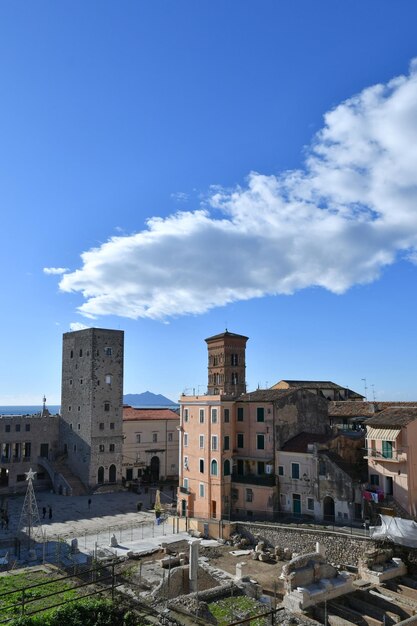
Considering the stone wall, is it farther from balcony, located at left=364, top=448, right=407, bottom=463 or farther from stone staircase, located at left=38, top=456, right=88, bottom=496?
stone staircase, located at left=38, top=456, right=88, bottom=496

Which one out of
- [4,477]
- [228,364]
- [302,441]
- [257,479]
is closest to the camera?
[257,479]

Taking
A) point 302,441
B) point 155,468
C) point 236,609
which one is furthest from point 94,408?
point 236,609

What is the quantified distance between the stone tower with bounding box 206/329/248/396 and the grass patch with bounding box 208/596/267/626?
192 feet

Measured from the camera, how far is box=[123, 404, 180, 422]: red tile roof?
69.4 meters

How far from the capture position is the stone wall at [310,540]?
118 feet

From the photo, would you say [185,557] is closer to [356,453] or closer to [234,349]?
[356,453]

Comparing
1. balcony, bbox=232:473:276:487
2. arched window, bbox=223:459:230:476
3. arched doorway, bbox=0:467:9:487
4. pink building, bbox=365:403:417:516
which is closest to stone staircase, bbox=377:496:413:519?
pink building, bbox=365:403:417:516

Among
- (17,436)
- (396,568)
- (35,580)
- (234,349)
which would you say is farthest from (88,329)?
(396,568)

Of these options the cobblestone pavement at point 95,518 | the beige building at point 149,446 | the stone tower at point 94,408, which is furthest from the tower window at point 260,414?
the stone tower at point 94,408

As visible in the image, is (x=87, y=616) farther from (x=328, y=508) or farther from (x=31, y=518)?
(x=328, y=508)

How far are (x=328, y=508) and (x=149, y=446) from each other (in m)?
32.5

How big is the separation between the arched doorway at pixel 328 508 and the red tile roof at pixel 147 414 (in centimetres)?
3264

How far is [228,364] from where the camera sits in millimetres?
87875

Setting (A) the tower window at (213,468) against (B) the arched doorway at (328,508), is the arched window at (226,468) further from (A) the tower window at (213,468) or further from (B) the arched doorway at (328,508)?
(B) the arched doorway at (328,508)
